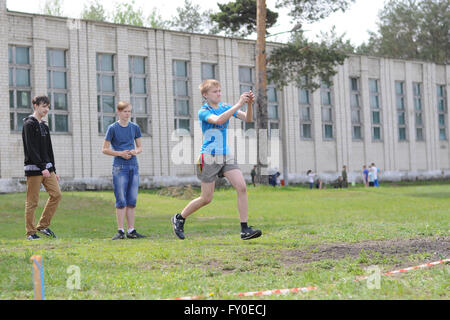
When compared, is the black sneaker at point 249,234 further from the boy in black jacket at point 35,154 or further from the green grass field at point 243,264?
the boy in black jacket at point 35,154

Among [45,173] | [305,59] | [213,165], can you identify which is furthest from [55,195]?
[305,59]

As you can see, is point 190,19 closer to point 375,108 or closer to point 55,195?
point 375,108

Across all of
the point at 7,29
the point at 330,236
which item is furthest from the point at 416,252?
the point at 7,29

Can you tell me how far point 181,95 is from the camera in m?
38.5

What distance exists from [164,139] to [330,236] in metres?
28.9

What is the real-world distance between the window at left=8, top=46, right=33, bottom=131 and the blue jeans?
2437cm

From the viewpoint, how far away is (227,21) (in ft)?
125

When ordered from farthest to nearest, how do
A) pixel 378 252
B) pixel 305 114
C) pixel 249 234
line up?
pixel 305 114, pixel 249 234, pixel 378 252

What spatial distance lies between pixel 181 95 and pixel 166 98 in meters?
1.47

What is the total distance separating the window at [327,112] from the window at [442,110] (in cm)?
1296

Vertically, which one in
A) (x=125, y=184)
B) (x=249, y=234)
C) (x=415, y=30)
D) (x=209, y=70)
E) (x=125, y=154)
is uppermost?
(x=415, y=30)

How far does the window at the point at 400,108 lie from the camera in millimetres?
49969

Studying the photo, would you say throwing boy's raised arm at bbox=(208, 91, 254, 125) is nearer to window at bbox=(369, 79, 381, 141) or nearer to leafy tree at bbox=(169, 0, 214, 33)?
window at bbox=(369, 79, 381, 141)
